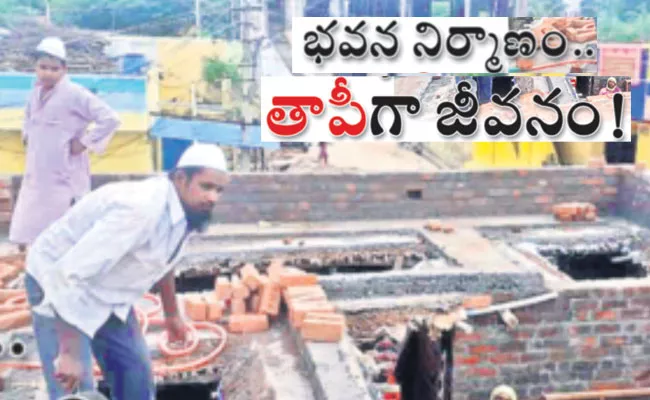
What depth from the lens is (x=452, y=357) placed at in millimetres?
5266

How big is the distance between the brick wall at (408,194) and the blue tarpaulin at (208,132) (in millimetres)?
12590

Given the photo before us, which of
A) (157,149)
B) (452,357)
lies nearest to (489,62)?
(452,357)

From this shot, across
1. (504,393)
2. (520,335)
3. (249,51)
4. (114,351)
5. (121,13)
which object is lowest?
(504,393)

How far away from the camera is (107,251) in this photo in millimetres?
2814

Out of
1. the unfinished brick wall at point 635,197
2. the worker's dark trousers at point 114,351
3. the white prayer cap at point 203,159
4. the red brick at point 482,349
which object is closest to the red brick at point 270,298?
the red brick at point 482,349

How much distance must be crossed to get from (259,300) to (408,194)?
290cm

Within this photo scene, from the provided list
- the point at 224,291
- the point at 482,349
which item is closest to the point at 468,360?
the point at 482,349

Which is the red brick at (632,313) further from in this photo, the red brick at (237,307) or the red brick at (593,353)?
the red brick at (237,307)

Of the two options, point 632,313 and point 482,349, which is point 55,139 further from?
point 632,313

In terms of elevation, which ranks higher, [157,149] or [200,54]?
[200,54]

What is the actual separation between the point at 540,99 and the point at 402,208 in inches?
60.2

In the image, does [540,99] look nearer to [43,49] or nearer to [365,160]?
[43,49]

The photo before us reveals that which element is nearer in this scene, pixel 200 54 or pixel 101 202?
pixel 101 202

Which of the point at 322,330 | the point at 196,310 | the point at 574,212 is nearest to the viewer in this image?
the point at 322,330
